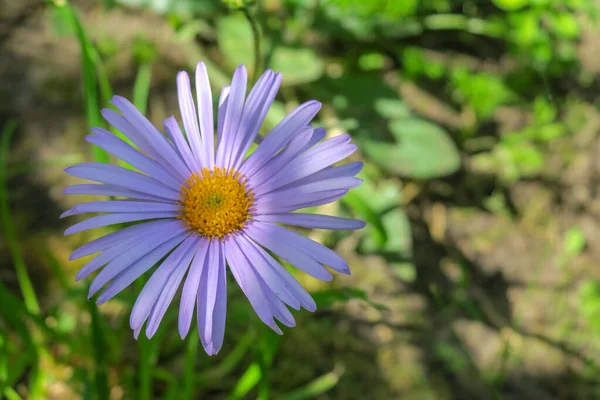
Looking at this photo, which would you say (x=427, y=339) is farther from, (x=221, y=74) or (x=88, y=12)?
(x=88, y=12)

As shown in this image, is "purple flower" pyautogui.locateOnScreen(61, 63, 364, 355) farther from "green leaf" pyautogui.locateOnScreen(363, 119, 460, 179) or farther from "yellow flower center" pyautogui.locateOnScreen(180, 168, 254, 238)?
"green leaf" pyautogui.locateOnScreen(363, 119, 460, 179)

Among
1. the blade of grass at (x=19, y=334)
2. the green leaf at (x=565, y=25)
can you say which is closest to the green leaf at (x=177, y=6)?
the blade of grass at (x=19, y=334)

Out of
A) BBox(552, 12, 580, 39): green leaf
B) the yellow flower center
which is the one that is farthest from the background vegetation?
the yellow flower center

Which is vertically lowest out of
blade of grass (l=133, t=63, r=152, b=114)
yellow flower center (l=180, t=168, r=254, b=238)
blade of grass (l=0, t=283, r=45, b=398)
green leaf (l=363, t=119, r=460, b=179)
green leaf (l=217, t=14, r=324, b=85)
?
blade of grass (l=0, t=283, r=45, b=398)

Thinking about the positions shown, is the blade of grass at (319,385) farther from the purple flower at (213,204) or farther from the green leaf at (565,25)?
the green leaf at (565,25)

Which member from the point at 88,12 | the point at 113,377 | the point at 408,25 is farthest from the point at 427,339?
the point at 88,12

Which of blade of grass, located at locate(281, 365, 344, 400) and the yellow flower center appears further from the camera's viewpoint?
blade of grass, located at locate(281, 365, 344, 400)

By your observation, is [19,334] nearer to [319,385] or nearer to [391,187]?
[319,385]

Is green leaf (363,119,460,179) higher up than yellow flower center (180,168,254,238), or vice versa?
green leaf (363,119,460,179)
